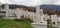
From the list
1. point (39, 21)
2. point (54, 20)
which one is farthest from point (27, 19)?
point (54, 20)

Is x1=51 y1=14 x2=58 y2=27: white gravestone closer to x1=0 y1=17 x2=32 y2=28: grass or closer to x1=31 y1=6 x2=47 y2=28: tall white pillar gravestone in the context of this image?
x1=31 y1=6 x2=47 y2=28: tall white pillar gravestone

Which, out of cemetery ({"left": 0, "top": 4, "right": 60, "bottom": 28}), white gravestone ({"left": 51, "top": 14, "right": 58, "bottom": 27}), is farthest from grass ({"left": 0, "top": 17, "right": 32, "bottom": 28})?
white gravestone ({"left": 51, "top": 14, "right": 58, "bottom": 27})

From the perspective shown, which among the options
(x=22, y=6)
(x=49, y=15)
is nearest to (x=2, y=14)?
(x=22, y=6)

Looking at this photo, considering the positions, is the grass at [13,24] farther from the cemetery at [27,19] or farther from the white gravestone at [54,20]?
the white gravestone at [54,20]

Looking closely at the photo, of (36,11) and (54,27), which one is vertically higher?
(36,11)

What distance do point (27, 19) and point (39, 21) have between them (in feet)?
0.34

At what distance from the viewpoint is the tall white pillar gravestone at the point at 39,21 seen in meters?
1.11

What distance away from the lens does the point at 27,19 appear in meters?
1.12

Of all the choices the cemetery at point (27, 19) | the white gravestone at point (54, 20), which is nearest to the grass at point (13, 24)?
the cemetery at point (27, 19)

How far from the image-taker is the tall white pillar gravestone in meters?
1.11

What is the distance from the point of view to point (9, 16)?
1.13 metres

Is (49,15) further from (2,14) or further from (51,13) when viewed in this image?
(2,14)

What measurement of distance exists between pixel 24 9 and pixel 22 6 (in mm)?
31

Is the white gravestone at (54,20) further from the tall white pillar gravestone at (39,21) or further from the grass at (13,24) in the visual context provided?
the grass at (13,24)
